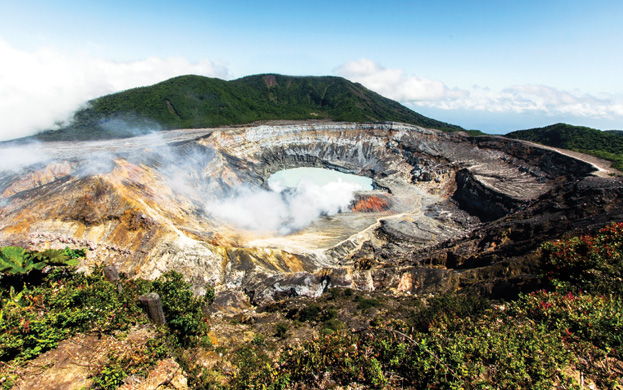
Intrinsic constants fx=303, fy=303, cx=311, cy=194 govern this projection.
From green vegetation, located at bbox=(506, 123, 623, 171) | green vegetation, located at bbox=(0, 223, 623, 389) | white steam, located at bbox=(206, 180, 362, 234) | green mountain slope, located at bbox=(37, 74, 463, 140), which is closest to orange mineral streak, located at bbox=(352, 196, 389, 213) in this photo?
white steam, located at bbox=(206, 180, 362, 234)

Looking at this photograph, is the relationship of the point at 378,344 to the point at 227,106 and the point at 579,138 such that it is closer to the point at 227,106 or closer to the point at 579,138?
the point at 579,138

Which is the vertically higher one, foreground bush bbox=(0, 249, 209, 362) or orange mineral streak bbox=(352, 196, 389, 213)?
foreground bush bbox=(0, 249, 209, 362)

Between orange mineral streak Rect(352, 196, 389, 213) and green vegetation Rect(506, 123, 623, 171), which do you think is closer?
orange mineral streak Rect(352, 196, 389, 213)

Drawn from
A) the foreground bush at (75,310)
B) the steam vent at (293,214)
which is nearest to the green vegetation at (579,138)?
the steam vent at (293,214)

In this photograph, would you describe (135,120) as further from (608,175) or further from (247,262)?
(608,175)

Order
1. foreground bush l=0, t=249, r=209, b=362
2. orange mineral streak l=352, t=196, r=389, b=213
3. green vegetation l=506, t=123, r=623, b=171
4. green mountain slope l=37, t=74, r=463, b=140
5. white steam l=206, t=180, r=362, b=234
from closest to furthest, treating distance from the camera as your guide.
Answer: foreground bush l=0, t=249, r=209, b=362
white steam l=206, t=180, r=362, b=234
orange mineral streak l=352, t=196, r=389, b=213
green vegetation l=506, t=123, r=623, b=171
green mountain slope l=37, t=74, r=463, b=140

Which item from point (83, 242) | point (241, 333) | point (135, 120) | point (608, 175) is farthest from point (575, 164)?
point (135, 120)

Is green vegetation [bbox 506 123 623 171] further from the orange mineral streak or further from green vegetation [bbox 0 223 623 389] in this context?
green vegetation [bbox 0 223 623 389]

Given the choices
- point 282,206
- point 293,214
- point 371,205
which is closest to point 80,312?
point 293,214
